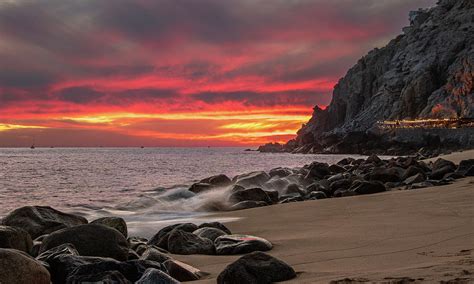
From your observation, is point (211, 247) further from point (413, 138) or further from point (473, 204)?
point (413, 138)

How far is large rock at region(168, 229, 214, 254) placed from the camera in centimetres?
649

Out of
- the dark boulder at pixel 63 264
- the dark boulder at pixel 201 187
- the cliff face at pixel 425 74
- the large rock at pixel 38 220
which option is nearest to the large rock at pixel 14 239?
the dark boulder at pixel 63 264

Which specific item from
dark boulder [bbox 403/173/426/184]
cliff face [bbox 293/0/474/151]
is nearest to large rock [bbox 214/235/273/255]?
dark boulder [bbox 403/173/426/184]

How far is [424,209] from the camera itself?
8695mm

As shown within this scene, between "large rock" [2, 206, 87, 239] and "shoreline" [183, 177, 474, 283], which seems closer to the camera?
"shoreline" [183, 177, 474, 283]

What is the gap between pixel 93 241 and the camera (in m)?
5.50

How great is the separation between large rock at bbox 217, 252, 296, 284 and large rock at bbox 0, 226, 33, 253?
2.90 m

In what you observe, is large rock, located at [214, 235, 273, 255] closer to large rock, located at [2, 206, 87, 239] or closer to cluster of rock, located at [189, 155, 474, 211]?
large rock, located at [2, 206, 87, 239]

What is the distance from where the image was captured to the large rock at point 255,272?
13.6 ft

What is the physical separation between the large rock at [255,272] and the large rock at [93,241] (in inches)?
71.7

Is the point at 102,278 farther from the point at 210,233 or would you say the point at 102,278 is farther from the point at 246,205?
the point at 246,205

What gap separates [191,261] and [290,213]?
17.8 feet

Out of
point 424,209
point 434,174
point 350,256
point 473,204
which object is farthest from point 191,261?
point 434,174

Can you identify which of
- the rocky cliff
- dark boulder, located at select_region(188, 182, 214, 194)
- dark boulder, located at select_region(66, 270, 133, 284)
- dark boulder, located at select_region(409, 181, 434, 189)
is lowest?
dark boulder, located at select_region(188, 182, 214, 194)
